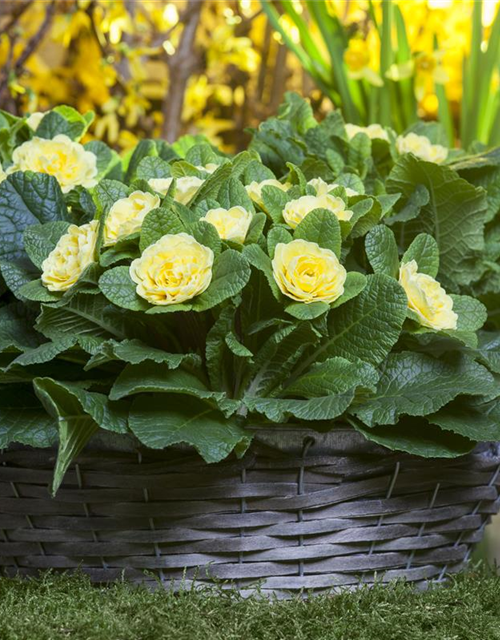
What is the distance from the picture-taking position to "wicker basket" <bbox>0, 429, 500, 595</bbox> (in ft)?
2.22

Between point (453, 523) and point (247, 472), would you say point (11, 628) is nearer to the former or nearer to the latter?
point (247, 472)

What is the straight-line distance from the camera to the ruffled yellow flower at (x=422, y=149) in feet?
3.09

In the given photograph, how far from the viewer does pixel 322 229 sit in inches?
27.1

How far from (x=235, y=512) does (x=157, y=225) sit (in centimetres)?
25

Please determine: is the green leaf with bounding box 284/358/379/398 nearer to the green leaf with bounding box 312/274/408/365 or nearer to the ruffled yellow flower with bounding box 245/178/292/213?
the green leaf with bounding box 312/274/408/365

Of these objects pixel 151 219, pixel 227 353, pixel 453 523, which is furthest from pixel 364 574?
pixel 151 219

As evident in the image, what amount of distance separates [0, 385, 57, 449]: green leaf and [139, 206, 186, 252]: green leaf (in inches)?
6.6

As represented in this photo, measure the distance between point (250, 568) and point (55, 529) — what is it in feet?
0.58

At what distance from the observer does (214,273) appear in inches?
26.2

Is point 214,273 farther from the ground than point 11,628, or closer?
farther from the ground

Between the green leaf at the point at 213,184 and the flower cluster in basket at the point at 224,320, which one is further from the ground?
the green leaf at the point at 213,184

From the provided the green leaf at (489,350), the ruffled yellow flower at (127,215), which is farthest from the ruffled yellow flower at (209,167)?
the green leaf at (489,350)

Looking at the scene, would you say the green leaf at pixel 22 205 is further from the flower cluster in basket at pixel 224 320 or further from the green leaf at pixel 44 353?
the green leaf at pixel 44 353

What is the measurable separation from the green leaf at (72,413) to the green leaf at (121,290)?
8 cm
